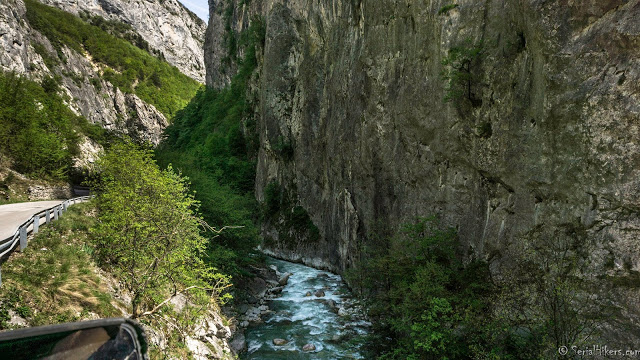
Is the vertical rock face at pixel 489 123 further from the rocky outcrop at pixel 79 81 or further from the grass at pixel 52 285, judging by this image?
the rocky outcrop at pixel 79 81

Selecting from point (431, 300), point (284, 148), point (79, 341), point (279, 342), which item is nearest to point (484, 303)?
point (431, 300)

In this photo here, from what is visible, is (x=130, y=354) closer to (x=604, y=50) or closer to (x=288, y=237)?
(x=604, y=50)

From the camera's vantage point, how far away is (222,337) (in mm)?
14438

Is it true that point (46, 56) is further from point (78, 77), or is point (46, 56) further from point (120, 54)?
point (120, 54)

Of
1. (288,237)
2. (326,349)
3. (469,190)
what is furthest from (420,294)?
(288,237)

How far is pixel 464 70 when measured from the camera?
13.3 m

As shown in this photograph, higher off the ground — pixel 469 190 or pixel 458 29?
pixel 458 29

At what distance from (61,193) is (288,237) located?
1875cm

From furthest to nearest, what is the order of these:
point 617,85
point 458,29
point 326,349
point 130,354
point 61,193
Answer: point 61,193 → point 326,349 → point 458,29 → point 617,85 → point 130,354

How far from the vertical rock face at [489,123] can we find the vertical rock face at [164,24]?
108 meters

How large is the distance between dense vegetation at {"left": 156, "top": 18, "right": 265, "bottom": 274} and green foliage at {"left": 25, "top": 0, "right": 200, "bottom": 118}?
22.8 m

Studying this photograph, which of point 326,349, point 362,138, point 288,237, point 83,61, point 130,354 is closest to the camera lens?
point 130,354

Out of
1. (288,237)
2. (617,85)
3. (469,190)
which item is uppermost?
(617,85)

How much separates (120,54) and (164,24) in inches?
1647
